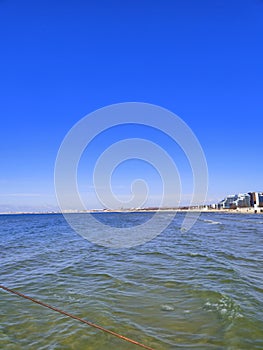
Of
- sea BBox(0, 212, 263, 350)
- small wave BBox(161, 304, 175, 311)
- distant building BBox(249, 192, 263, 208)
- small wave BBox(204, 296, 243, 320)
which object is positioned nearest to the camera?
sea BBox(0, 212, 263, 350)

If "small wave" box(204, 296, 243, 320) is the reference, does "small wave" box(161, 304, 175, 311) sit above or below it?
below

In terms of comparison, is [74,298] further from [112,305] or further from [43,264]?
[43,264]

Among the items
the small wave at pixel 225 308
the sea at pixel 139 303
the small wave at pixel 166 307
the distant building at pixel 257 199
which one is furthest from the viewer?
the distant building at pixel 257 199

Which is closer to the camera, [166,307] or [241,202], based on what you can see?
[166,307]

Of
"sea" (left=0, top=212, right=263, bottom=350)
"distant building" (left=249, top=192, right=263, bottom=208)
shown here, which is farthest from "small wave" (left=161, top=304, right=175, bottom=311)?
"distant building" (left=249, top=192, right=263, bottom=208)

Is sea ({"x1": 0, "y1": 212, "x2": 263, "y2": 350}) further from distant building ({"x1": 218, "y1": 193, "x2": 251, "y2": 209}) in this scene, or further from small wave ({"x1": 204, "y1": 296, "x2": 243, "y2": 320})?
distant building ({"x1": 218, "y1": 193, "x2": 251, "y2": 209})

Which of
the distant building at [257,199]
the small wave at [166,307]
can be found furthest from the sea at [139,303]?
the distant building at [257,199]

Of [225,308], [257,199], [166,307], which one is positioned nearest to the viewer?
[225,308]

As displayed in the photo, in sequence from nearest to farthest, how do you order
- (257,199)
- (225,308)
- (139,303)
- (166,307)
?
(225,308) → (166,307) → (139,303) → (257,199)

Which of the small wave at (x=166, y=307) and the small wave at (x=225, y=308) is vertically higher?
the small wave at (x=225, y=308)

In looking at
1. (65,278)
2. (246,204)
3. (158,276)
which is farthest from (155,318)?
(246,204)

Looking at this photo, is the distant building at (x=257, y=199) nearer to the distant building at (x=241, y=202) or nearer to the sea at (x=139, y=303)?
the distant building at (x=241, y=202)

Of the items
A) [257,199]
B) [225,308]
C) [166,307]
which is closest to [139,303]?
[166,307]

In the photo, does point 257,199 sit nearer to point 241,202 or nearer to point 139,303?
point 241,202
